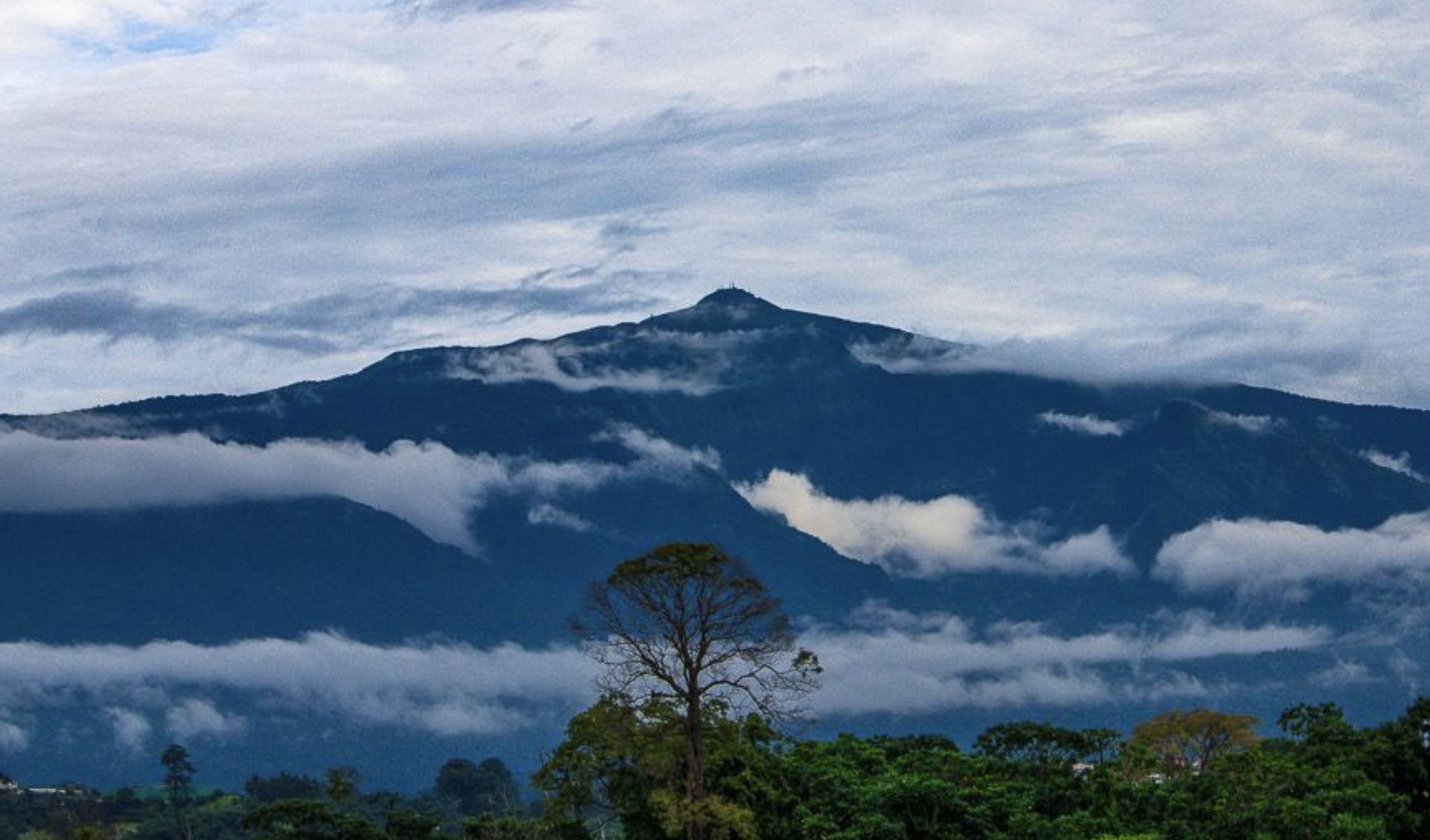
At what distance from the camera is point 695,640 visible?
112 metres

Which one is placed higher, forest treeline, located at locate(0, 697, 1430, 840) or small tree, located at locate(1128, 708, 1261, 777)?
small tree, located at locate(1128, 708, 1261, 777)

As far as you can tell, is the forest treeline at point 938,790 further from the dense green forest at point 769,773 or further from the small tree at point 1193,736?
the small tree at point 1193,736

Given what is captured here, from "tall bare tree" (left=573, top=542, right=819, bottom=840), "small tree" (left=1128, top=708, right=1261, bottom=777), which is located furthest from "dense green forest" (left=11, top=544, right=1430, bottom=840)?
"small tree" (left=1128, top=708, right=1261, bottom=777)

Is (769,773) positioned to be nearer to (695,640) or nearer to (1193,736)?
(695,640)

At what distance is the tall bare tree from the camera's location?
110 metres

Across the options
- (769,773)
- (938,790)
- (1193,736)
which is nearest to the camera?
(938,790)

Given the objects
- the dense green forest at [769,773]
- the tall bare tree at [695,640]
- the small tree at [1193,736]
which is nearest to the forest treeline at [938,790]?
the dense green forest at [769,773]

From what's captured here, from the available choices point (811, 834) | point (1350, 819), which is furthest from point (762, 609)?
point (1350, 819)

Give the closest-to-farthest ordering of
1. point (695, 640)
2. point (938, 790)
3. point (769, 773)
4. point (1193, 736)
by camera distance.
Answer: point (938, 790) → point (695, 640) → point (769, 773) → point (1193, 736)

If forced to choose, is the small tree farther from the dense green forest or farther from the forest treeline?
the dense green forest

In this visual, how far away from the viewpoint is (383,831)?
13212cm

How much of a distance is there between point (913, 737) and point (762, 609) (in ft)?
104

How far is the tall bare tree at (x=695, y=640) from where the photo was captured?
362 feet

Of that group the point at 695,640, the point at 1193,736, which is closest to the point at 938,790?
the point at 695,640
